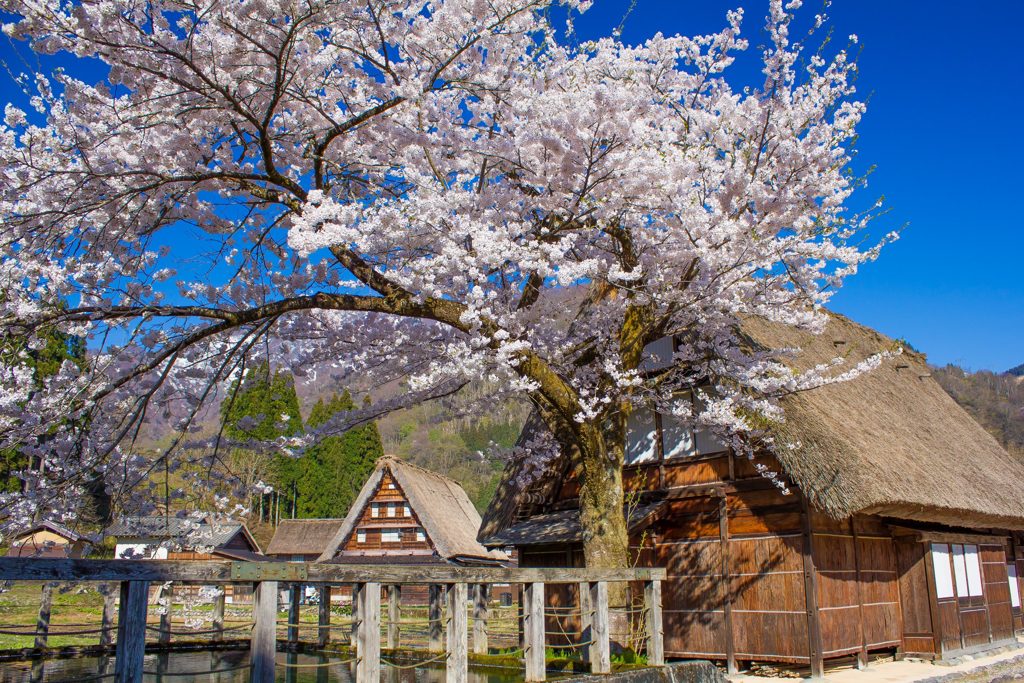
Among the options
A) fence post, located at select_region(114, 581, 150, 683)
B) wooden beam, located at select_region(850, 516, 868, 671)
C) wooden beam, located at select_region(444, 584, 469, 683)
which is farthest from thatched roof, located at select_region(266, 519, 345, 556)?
fence post, located at select_region(114, 581, 150, 683)

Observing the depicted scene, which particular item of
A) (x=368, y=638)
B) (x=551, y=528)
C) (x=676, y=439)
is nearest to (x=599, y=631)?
A: (x=368, y=638)

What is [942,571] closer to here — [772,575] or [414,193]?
[772,575]

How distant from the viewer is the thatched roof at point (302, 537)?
109ft

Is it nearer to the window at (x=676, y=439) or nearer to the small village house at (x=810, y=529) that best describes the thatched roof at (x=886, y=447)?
the small village house at (x=810, y=529)

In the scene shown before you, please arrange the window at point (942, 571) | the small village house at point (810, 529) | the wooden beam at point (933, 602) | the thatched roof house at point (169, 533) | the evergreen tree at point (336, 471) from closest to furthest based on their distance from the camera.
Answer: the thatched roof house at point (169, 533), the small village house at point (810, 529), the wooden beam at point (933, 602), the window at point (942, 571), the evergreen tree at point (336, 471)

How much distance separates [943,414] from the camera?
1603 centimetres

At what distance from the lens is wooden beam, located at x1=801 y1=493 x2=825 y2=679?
980cm

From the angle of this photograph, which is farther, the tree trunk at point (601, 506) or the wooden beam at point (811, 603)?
the wooden beam at point (811, 603)

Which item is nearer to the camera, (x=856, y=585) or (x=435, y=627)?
(x=856, y=585)

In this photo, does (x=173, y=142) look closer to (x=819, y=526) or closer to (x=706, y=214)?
(x=706, y=214)

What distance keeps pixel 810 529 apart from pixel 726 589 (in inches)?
58.8

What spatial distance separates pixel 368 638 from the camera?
4.36 m

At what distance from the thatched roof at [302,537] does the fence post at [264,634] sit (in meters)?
30.1

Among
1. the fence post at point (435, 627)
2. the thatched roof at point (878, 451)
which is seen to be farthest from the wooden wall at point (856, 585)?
the fence post at point (435, 627)
